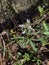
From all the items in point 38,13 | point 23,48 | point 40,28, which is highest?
point 38,13

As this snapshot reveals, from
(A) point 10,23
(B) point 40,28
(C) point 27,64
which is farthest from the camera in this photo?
(A) point 10,23

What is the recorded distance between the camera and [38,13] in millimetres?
3818

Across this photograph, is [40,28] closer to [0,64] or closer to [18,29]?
[18,29]

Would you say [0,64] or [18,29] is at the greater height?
[18,29]

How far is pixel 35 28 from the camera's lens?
3.54 metres

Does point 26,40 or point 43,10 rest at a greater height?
point 43,10

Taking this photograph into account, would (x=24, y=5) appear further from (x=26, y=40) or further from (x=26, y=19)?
(x=26, y=40)

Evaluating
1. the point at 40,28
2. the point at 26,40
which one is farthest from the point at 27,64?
the point at 40,28

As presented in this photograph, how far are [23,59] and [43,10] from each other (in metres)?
0.88

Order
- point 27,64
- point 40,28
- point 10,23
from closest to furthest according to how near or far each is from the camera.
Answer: point 27,64
point 40,28
point 10,23

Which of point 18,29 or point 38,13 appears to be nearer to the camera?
point 18,29

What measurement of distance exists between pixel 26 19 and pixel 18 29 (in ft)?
0.82

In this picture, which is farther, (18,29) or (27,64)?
(18,29)

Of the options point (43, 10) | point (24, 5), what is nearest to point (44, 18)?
point (43, 10)
